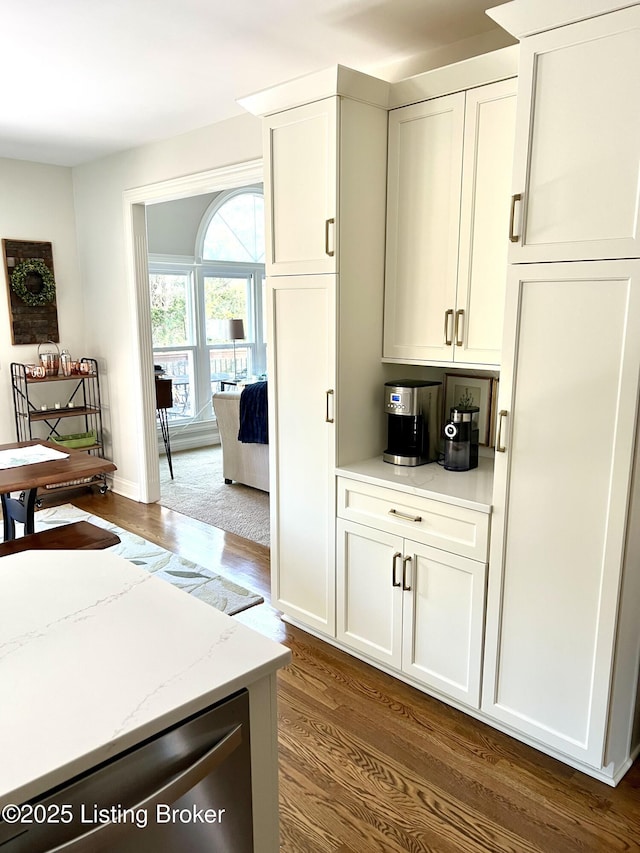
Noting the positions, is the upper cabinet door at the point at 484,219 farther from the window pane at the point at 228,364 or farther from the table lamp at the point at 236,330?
the window pane at the point at 228,364

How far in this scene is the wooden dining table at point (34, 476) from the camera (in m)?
2.77

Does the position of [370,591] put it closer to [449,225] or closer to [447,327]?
[447,327]

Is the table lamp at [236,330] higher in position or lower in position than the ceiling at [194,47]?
lower

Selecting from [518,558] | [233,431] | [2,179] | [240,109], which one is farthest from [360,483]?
[2,179]

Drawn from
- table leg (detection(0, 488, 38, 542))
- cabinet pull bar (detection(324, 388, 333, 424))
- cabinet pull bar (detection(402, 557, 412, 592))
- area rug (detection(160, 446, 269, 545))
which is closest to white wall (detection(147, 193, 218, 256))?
area rug (detection(160, 446, 269, 545))

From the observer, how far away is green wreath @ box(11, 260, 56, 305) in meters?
4.93

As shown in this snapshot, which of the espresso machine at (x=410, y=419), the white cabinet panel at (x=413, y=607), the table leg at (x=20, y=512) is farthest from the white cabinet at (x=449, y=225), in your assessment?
the table leg at (x=20, y=512)

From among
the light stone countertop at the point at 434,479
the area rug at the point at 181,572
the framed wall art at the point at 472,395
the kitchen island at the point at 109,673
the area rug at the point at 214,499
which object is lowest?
the area rug at the point at 181,572

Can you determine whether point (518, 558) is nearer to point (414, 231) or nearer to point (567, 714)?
point (567, 714)

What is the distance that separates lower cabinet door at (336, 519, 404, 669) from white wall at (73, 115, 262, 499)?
8.85ft

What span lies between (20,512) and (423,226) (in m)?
2.40

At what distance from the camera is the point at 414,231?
2.64m

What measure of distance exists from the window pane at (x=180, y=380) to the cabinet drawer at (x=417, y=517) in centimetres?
451

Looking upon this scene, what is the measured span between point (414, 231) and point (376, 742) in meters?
1.99
